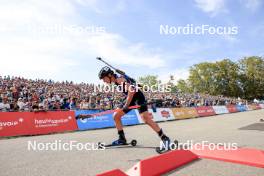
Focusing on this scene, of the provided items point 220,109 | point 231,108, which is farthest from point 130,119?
point 231,108

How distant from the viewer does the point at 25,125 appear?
1292 centimetres

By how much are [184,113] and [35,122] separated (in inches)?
650

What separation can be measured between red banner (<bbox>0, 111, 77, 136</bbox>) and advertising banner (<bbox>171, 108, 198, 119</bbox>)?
12.2 meters

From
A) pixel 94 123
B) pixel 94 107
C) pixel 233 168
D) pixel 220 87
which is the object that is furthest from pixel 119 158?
pixel 220 87

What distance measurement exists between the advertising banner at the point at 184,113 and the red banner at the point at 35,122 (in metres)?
12.2

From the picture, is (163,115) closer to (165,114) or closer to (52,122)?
(165,114)

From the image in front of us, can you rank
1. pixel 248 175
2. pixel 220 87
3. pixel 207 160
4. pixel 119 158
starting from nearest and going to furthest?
1. pixel 248 175
2. pixel 207 160
3. pixel 119 158
4. pixel 220 87

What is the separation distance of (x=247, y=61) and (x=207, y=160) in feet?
331

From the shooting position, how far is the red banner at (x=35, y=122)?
12195 millimetres

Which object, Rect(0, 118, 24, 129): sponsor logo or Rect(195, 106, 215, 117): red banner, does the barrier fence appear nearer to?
Rect(0, 118, 24, 129): sponsor logo

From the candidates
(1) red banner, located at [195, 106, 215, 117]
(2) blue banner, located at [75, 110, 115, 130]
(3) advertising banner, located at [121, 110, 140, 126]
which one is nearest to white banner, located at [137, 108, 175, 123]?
(3) advertising banner, located at [121, 110, 140, 126]

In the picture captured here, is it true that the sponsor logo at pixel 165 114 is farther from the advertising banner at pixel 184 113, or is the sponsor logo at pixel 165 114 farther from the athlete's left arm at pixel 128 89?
the athlete's left arm at pixel 128 89

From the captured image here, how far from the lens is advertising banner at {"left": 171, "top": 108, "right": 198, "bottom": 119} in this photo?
25.5 m

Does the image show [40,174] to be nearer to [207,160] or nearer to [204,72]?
[207,160]
